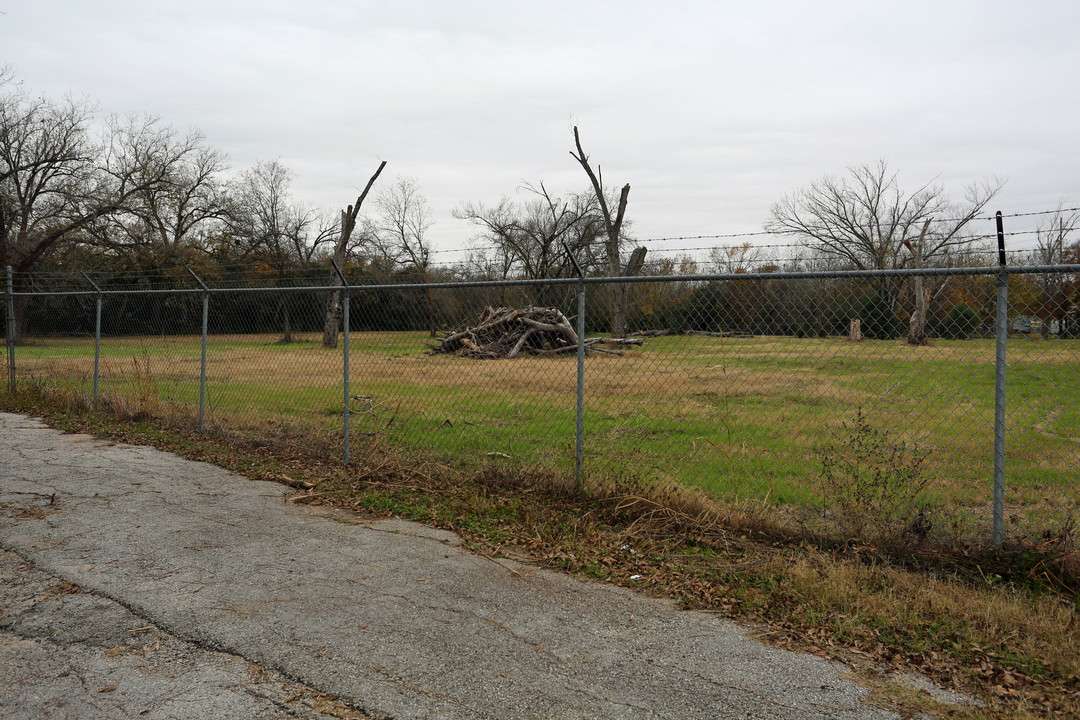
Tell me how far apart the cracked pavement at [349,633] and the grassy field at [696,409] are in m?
1.97

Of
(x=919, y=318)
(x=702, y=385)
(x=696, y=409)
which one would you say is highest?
(x=919, y=318)

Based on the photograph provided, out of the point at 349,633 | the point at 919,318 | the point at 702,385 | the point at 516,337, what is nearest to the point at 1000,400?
the point at 919,318

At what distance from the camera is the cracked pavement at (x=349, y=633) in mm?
3062

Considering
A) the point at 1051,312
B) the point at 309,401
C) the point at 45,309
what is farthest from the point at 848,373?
the point at 45,309

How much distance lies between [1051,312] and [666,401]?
7171 mm

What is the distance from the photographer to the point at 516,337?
23.6m

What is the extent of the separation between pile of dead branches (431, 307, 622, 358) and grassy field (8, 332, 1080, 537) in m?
8.72

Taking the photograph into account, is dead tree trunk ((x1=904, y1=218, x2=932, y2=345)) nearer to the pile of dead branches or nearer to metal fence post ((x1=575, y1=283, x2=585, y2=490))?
metal fence post ((x1=575, y1=283, x2=585, y2=490))

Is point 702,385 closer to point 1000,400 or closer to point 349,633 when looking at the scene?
point 1000,400

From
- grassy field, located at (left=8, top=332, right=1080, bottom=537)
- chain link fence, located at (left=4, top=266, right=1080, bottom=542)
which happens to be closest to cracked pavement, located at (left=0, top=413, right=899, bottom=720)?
chain link fence, located at (left=4, top=266, right=1080, bottom=542)

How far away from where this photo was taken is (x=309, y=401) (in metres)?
11.9

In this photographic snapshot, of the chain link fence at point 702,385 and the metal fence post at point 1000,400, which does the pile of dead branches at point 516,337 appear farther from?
the metal fence post at point 1000,400

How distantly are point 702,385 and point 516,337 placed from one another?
10.7m

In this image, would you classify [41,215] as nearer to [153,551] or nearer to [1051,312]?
[153,551]
